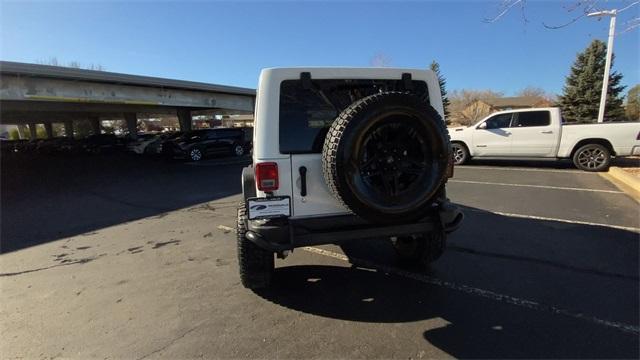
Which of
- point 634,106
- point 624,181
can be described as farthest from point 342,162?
point 634,106

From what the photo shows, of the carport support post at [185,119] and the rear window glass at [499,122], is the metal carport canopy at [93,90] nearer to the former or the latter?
the carport support post at [185,119]

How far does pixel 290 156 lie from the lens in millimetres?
3260

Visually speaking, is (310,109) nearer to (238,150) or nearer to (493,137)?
(493,137)

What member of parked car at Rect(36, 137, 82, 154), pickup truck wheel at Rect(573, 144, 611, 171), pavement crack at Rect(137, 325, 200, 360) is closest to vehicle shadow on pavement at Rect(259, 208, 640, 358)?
pavement crack at Rect(137, 325, 200, 360)

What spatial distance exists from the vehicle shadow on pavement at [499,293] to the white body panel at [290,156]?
3.12 feet

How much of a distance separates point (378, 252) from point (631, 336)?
8.30 ft

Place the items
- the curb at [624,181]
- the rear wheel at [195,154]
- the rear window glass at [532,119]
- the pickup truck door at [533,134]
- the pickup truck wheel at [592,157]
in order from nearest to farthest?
1. the curb at [624,181]
2. the pickup truck wheel at [592,157]
3. the pickup truck door at [533,134]
4. the rear window glass at [532,119]
5. the rear wheel at [195,154]

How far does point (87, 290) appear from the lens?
161 inches

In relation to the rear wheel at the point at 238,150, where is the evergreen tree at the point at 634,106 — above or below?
above

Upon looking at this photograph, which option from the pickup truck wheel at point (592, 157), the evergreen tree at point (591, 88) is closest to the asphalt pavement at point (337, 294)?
the pickup truck wheel at point (592, 157)

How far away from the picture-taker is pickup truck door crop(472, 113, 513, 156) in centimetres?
1221

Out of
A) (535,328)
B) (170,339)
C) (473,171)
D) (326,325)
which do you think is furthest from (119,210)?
(473,171)

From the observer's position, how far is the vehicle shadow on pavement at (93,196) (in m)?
7.18

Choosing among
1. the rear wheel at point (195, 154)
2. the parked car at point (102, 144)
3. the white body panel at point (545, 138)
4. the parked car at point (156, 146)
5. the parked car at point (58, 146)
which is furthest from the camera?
the parked car at point (58, 146)
